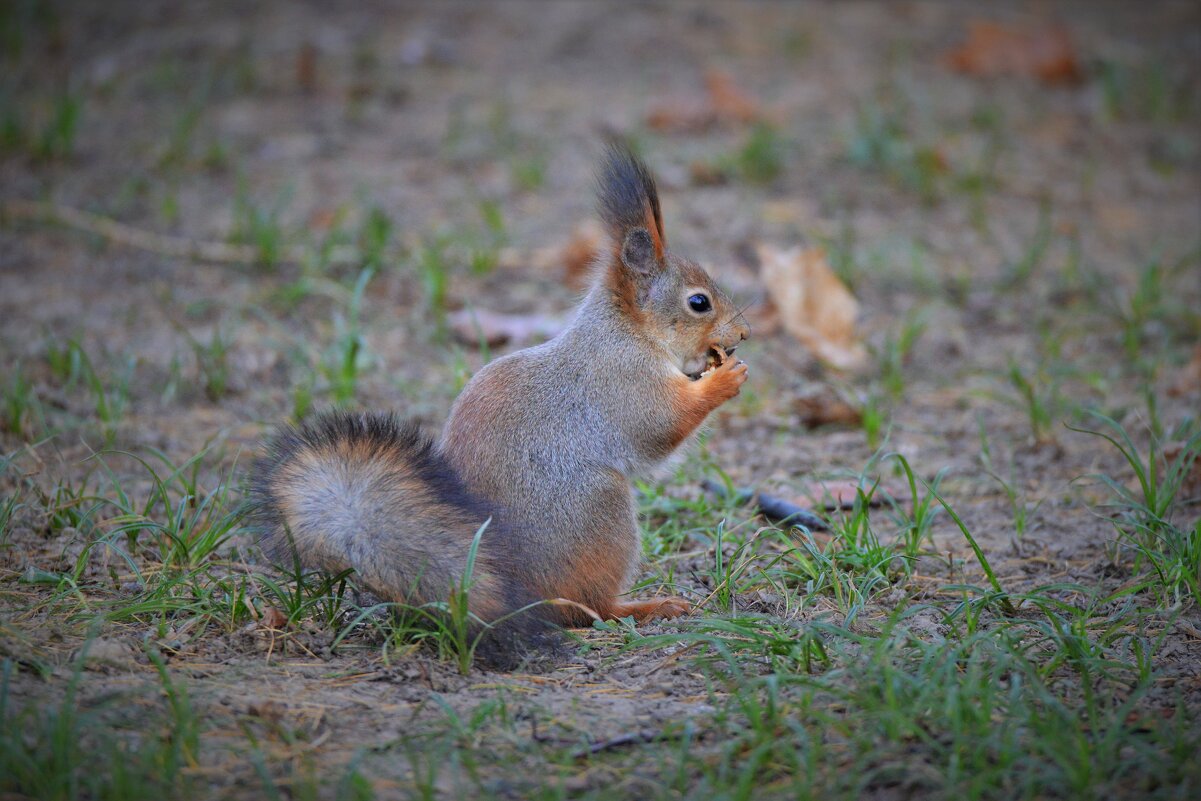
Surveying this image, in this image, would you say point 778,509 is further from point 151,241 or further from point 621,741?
point 151,241

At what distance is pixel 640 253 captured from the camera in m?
3.25

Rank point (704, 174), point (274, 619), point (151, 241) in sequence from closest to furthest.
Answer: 1. point (274, 619)
2. point (151, 241)
3. point (704, 174)

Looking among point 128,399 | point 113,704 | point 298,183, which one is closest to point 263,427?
point 128,399

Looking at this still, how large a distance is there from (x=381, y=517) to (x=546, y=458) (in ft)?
1.62

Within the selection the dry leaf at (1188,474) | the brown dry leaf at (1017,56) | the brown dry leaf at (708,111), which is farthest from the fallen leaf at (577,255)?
the brown dry leaf at (1017,56)

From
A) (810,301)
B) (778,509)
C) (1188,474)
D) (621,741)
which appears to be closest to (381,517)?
(621,741)

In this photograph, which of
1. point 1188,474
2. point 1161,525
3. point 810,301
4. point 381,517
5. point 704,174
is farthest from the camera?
point 704,174

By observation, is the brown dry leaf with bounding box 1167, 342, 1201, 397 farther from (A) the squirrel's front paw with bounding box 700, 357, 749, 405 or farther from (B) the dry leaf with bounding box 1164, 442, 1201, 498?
(A) the squirrel's front paw with bounding box 700, 357, 749, 405

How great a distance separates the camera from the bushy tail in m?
2.48

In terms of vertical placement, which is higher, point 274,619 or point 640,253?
point 640,253

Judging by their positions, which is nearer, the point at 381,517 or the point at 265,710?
the point at 265,710

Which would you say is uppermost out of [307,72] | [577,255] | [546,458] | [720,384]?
[307,72]

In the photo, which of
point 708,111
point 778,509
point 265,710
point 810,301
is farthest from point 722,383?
point 708,111

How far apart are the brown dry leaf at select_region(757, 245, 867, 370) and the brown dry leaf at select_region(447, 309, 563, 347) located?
0.94 metres
